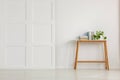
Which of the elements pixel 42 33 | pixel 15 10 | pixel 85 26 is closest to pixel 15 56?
pixel 42 33

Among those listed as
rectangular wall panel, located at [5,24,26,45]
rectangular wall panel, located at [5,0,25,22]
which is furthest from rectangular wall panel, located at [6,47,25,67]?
rectangular wall panel, located at [5,0,25,22]

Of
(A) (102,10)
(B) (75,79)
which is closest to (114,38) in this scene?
(A) (102,10)

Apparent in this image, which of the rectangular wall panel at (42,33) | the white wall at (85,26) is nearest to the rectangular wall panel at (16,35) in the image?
the rectangular wall panel at (42,33)

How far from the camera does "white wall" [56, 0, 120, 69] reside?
23.5ft

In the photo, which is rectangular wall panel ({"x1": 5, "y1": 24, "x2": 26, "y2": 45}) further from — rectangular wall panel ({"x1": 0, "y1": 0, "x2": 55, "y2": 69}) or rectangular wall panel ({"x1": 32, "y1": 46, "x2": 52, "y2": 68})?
rectangular wall panel ({"x1": 32, "y1": 46, "x2": 52, "y2": 68})

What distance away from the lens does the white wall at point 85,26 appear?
23.5 ft

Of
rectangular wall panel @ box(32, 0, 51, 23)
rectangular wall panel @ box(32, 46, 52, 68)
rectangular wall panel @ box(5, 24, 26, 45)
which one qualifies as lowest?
rectangular wall panel @ box(32, 46, 52, 68)

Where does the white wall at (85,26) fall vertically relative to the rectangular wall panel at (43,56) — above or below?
above

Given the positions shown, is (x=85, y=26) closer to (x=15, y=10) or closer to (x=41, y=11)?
(x=41, y=11)

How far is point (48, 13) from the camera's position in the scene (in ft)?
22.9

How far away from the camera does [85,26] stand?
282 inches

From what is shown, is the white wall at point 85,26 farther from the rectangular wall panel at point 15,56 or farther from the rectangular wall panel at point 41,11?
the rectangular wall panel at point 15,56

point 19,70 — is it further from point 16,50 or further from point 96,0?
point 96,0

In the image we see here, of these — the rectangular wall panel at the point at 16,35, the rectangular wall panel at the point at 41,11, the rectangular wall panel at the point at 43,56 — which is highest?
the rectangular wall panel at the point at 41,11
